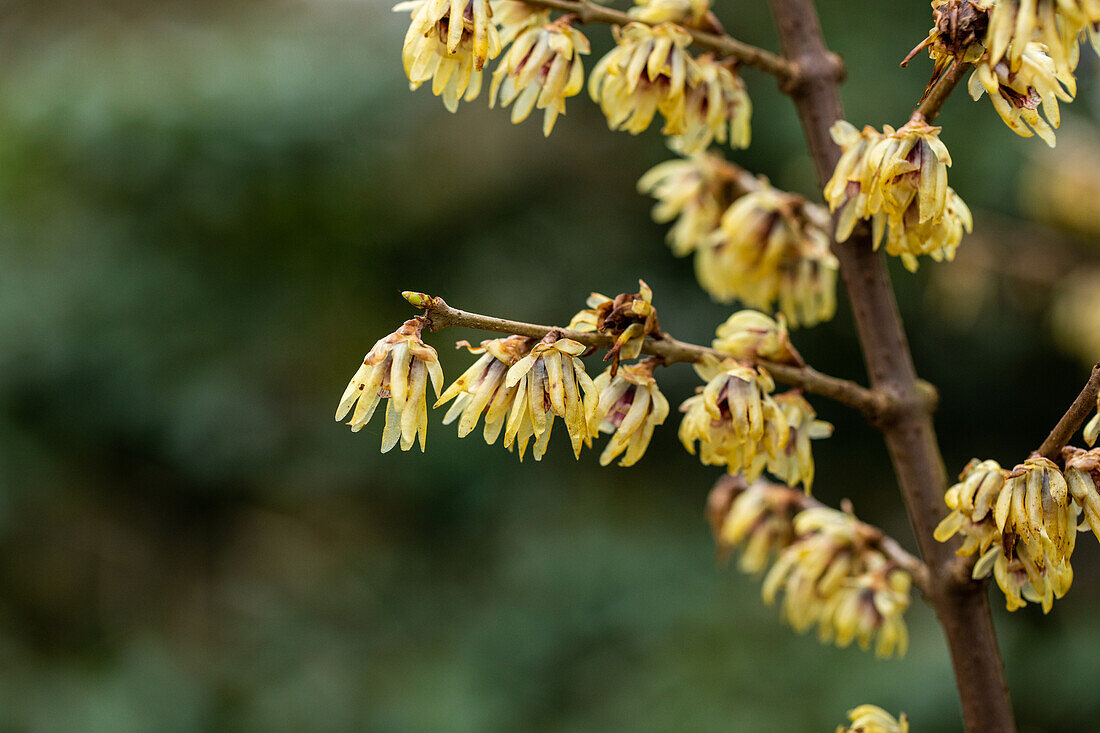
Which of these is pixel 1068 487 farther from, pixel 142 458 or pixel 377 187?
pixel 142 458

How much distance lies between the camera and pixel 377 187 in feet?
10.0

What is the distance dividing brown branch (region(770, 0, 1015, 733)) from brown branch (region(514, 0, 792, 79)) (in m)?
0.03

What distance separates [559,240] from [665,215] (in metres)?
2.14

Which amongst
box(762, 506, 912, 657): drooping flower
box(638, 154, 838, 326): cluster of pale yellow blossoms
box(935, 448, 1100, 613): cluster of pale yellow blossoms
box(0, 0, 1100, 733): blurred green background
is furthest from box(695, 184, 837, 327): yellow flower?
box(0, 0, 1100, 733): blurred green background

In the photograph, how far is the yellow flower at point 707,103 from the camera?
75cm

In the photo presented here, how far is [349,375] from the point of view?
10.0 ft

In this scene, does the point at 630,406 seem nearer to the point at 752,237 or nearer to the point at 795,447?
the point at 795,447

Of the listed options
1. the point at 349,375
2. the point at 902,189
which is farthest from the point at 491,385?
the point at 349,375

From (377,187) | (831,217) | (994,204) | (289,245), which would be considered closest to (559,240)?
(377,187)

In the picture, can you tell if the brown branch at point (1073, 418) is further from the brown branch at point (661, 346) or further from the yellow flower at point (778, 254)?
the yellow flower at point (778, 254)

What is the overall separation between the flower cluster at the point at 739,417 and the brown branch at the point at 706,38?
0.79ft

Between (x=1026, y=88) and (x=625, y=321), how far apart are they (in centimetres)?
28

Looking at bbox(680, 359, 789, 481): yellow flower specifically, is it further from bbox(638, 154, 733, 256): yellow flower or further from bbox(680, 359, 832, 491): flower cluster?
bbox(638, 154, 733, 256): yellow flower

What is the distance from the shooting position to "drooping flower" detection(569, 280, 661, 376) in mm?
591
